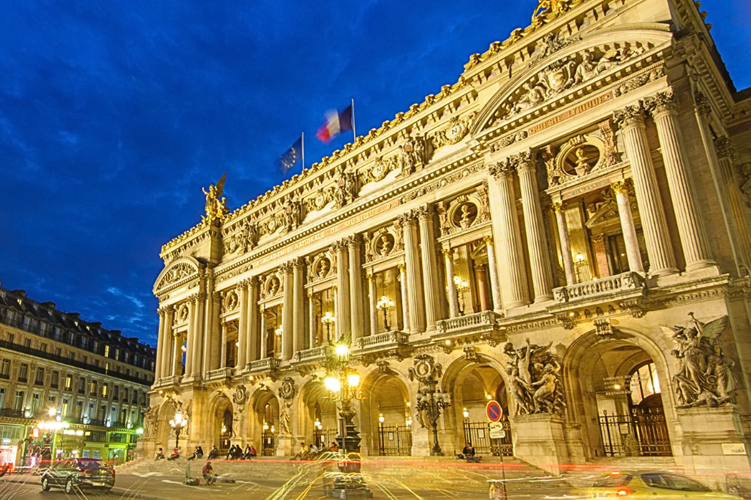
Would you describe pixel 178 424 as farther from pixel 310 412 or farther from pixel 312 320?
pixel 312 320

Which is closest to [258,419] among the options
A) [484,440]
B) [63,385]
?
[484,440]

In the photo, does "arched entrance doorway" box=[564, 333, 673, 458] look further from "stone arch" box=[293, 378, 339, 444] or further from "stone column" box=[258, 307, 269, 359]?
"stone column" box=[258, 307, 269, 359]

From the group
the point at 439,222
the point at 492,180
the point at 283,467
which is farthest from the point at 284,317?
the point at 492,180

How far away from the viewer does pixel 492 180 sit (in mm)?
27391

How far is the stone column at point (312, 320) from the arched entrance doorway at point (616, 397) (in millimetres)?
18084

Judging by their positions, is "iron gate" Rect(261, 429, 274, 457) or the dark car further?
"iron gate" Rect(261, 429, 274, 457)

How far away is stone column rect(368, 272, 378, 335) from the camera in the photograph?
32.5 meters

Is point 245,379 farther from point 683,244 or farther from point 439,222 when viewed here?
point 683,244

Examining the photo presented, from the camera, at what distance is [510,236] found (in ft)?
84.9

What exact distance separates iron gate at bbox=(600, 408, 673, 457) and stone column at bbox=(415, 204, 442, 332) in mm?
9307

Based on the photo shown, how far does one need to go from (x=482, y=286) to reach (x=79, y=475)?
70.1ft

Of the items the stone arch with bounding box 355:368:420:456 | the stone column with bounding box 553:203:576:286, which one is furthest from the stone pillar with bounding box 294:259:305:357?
the stone column with bounding box 553:203:576:286

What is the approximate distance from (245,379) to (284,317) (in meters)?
5.54

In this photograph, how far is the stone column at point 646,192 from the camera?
69.4 ft
